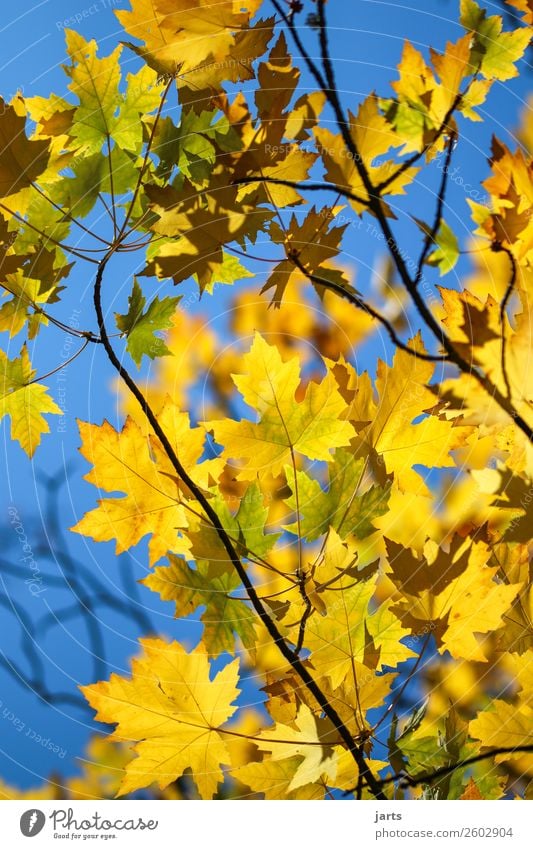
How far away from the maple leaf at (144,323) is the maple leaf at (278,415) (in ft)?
0.26

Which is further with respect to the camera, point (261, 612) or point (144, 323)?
point (144, 323)

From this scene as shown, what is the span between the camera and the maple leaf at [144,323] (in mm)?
547

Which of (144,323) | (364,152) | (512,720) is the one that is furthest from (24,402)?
(512,720)

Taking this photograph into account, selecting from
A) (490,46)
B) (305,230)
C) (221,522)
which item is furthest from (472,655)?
(490,46)

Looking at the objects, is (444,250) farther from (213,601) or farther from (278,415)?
(213,601)

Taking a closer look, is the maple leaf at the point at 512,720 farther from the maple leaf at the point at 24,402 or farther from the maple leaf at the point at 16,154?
the maple leaf at the point at 16,154

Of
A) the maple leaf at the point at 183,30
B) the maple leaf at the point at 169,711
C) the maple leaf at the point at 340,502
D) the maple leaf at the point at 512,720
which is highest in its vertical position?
the maple leaf at the point at 183,30

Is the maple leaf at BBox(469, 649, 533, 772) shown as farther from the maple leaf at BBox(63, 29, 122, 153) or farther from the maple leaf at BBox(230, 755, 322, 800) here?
the maple leaf at BBox(63, 29, 122, 153)

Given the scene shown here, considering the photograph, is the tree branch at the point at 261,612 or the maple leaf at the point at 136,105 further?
the maple leaf at the point at 136,105

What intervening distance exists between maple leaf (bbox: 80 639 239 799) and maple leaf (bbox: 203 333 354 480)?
144mm

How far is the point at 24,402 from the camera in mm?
577

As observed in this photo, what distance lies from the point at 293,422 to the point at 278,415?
1 cm

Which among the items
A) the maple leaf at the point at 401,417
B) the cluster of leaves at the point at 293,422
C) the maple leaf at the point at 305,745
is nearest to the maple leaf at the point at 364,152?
the cluster of leaves at the point at 293,422

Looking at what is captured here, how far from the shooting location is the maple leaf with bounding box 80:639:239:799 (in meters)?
0.46
